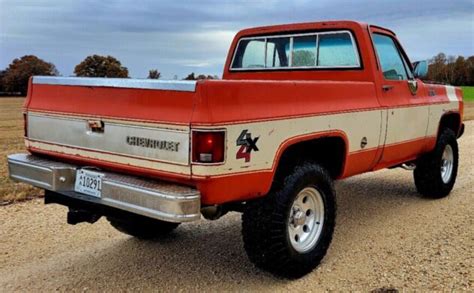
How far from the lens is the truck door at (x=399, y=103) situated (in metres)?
5.18

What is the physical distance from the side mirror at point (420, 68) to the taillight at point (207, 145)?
3487 mm

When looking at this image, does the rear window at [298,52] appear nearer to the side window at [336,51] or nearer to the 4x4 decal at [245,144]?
the side window at [336,51]

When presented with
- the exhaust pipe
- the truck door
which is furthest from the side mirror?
the exhaust pipe

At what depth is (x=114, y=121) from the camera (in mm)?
3607

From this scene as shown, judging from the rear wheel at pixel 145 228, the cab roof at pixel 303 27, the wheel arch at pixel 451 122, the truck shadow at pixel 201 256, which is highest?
the cab roof at pixel 303 27

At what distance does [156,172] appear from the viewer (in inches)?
134

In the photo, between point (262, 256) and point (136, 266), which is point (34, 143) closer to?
point (136, 266)

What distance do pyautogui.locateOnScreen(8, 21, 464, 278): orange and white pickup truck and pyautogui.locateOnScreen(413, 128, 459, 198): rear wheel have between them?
1139 mm

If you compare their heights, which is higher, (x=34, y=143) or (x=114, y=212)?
(x=34, y=143)

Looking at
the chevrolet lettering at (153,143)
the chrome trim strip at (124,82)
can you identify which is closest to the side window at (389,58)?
the chrome trim strip at (124,82)

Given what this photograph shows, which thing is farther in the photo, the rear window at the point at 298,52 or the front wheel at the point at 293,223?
the rear window at the point at 298,52

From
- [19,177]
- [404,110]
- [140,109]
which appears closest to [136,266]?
[19,177]

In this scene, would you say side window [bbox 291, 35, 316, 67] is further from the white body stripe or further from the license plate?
the license plate

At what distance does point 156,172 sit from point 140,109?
0.43m
